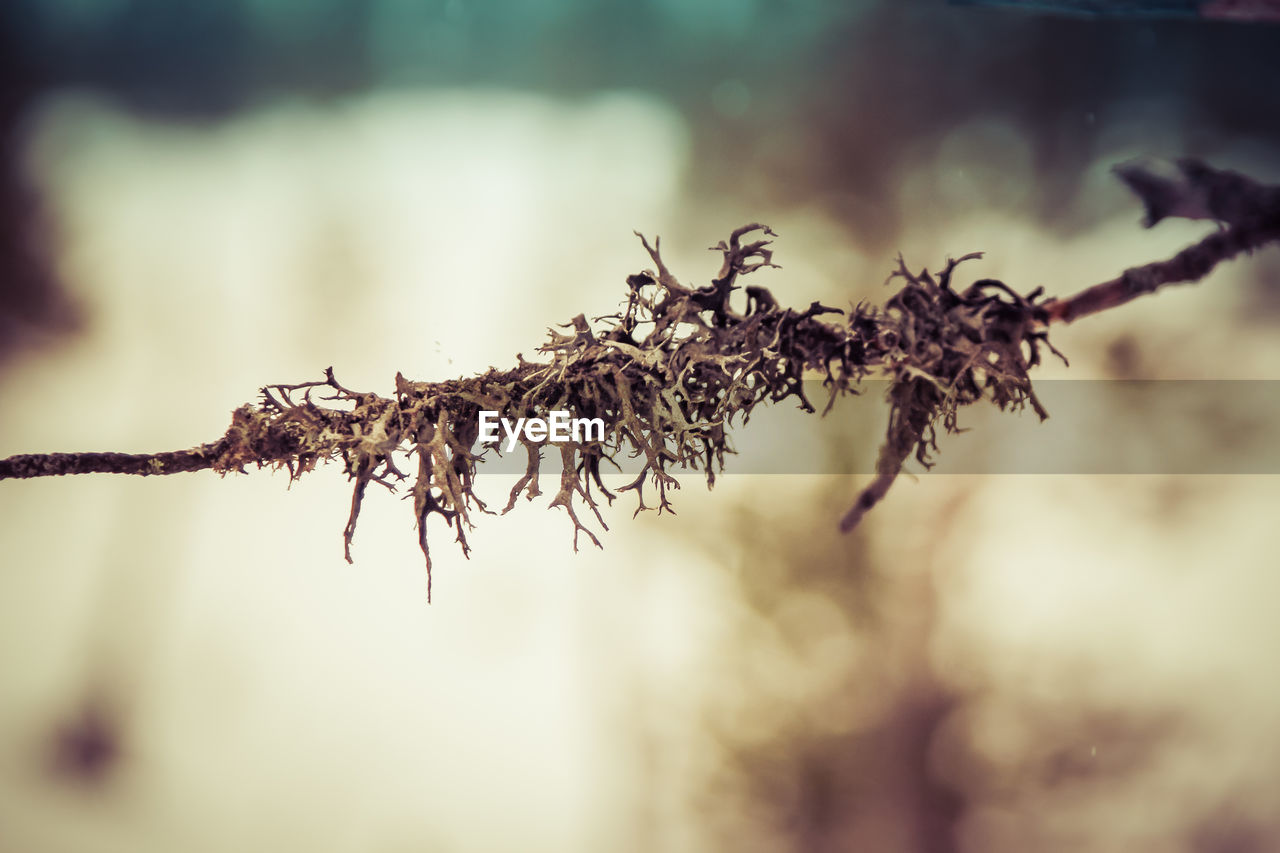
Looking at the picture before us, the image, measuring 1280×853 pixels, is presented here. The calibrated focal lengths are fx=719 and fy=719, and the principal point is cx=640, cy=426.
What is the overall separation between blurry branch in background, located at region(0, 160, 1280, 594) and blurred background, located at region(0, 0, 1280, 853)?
0.81 feet

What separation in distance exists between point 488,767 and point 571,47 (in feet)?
2.86

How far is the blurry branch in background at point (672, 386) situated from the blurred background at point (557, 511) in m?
0.25

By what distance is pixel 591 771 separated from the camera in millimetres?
876

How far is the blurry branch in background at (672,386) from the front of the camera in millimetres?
529

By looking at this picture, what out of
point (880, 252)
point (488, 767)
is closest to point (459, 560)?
point (488, 767)

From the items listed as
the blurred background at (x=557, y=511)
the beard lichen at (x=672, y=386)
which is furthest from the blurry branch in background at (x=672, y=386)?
the blurred background at (x=557, y=511)

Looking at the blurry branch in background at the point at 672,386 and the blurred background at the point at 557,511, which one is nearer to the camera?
the blurry branch in background at the point at 672,386

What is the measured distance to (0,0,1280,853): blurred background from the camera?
816 mm

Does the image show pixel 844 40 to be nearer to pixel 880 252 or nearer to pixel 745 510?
pixel 880 252

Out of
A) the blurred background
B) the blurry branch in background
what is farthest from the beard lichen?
the blurred background

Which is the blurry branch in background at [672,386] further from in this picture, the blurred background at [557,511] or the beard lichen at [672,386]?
the blurred background at [557,511]

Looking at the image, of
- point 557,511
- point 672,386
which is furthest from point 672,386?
point 557,511

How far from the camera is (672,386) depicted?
537mm

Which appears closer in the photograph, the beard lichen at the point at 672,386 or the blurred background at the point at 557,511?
the beard lichen at the point at 672,386
